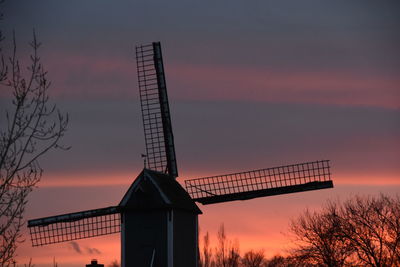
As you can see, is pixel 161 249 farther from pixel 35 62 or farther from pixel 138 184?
pixel 35 62

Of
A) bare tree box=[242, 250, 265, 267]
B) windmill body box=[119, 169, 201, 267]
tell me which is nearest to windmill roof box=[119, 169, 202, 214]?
windmill body box=[119, 169, 201, 267]

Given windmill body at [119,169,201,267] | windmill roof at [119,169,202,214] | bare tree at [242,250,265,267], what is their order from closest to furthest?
windmill body at [119,169,201,267] → windmill roof at [119,169,202,214] → bare tree at [242,250,265,267]

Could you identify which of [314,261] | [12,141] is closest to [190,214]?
[314,261]

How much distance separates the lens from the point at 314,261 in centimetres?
5272

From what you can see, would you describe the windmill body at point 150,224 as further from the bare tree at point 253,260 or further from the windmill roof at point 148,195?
the bare tree at point 253,260

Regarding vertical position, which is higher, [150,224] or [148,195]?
[148,195]

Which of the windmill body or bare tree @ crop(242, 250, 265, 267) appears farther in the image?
bare tree @ crop(242, 250, 265, 267)

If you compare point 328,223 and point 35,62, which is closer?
point 35,62

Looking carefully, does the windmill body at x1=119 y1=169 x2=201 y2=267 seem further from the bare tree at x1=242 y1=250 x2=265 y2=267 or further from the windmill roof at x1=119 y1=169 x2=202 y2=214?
the bare tree at x1=242 y1=250 x2=265 y2=267

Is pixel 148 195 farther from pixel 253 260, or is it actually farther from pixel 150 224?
pixel 253 260

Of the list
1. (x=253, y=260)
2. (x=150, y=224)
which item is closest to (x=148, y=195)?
(x=150, y=224)

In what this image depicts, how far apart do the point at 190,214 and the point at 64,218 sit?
289 inches

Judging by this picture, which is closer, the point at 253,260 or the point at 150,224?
the point at 150,224

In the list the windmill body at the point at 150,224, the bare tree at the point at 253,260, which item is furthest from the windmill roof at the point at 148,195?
the bare tree at the point at 253,260
